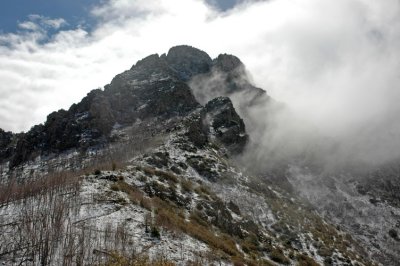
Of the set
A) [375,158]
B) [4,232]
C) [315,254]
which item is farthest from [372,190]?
[4,232]

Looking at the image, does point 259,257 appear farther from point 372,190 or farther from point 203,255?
point 372,190

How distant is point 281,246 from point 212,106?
9442 centimetres

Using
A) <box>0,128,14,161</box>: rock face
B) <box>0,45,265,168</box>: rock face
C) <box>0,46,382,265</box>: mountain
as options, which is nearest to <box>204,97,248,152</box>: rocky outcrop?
<box>0,45,265,168</box>: rock face

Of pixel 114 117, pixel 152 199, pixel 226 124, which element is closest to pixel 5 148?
pixel 114 117

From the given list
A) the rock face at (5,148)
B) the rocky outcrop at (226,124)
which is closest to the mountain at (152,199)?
the rocky outcrop at (226,124)

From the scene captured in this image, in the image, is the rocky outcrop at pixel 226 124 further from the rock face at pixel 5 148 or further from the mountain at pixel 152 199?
the rock face at pixel 5 148

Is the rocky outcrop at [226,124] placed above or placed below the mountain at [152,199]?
above

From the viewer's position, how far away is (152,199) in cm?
5919

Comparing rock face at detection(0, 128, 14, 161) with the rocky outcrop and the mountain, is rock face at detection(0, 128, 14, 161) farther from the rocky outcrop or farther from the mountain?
the rocky outcrop

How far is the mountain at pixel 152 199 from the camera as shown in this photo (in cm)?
4019

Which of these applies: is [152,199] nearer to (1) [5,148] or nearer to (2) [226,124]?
(2) [226,124]

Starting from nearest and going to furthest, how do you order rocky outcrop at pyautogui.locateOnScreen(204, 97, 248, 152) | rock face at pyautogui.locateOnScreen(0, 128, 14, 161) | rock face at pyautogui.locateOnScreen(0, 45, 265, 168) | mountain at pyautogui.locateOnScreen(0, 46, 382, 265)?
mountain at pyautogui.locateOnScreen(0, 46, 382, 265) < rocky outcrop at pyautogui.locateOnScreen(204, 97, 248, 152) < rock face at pyautogui.locateOnScreen(0, 45, 265, 168) < rock face at pyautogui.locateOnScreen(0, 128, 14, 161)

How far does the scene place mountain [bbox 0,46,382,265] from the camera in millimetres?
40188

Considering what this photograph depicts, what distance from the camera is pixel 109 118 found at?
552ft
